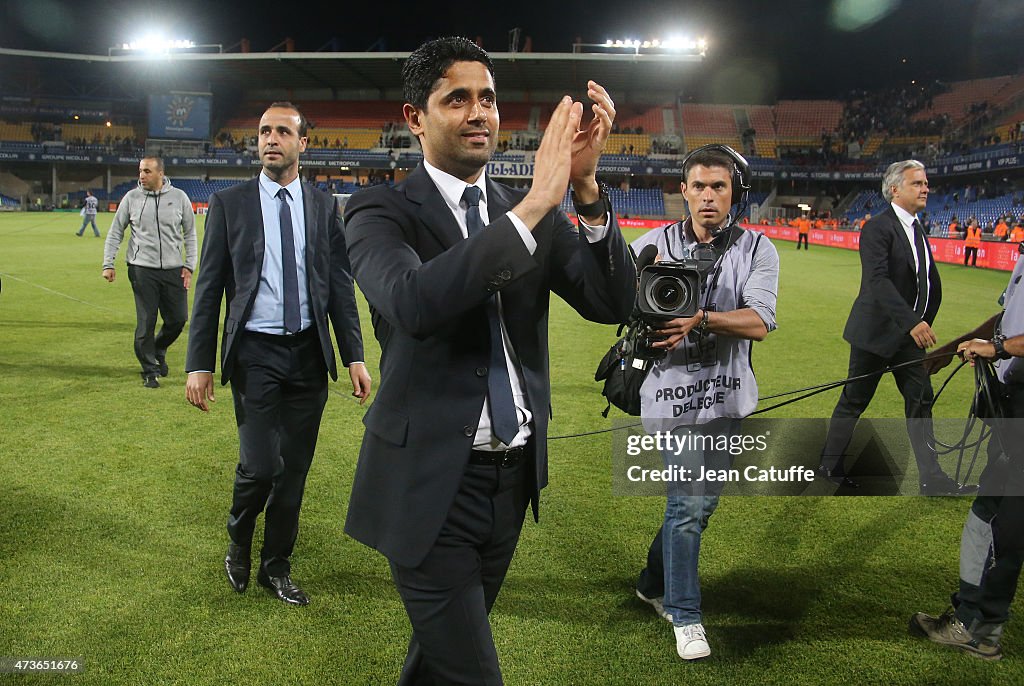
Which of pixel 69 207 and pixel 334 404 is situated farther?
pixel 69 207

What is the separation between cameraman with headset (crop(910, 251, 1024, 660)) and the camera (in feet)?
10.1

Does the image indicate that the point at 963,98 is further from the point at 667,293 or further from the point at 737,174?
the point at 667,293

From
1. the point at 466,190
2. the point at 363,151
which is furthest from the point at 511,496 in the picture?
the point at 363,151

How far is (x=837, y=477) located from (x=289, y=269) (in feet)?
13.2

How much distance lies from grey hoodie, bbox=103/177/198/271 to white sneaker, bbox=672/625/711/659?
604 cm

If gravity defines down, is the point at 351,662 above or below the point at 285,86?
below

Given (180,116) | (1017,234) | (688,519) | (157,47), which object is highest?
(157,47)

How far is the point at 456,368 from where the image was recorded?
1.71m

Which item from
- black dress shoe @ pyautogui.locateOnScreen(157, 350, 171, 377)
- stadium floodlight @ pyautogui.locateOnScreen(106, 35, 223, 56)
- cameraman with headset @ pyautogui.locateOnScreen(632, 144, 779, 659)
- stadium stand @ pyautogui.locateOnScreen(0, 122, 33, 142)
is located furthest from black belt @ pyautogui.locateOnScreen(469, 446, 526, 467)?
stadium stand @ pyautogui.locateOnScreen(0, 122, 33, 142)

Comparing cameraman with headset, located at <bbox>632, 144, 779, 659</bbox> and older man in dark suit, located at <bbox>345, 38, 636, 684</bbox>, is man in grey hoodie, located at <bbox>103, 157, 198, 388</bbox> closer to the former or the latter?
cameraman with headset, located at <bbox>632, 144, 779, 659</bbox>

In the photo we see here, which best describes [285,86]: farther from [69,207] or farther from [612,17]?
[612,17]

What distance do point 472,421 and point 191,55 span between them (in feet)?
174

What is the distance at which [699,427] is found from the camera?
3117mm

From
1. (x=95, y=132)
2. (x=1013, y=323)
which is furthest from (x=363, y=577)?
(x=95, y=132)
